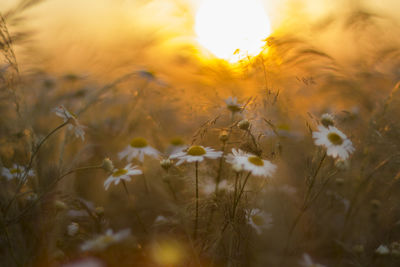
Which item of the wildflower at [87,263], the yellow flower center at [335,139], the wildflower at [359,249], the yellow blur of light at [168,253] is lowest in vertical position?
the wildflower at [87,263]

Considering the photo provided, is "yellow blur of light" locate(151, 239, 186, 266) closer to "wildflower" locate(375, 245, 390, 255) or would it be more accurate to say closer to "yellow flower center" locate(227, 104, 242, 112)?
"yellow flower center" locate(227, 104, 242, 112)

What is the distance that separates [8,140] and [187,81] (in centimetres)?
37

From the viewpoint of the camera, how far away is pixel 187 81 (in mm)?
652

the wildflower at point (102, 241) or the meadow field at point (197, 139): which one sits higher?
the meadow field at point (197, 139)

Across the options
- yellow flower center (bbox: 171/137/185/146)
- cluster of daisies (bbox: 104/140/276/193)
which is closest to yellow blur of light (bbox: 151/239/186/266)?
cluster of daisies (bbox: 104/140/276/193)

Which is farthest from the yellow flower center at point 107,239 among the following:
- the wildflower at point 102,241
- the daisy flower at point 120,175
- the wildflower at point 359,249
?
the wildflower at point 359,249

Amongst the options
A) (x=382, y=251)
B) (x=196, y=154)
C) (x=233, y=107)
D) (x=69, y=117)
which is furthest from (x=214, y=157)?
(x=382, y=251)

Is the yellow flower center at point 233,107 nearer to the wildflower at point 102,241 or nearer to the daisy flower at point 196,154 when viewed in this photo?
the daisy flower at point 196,154

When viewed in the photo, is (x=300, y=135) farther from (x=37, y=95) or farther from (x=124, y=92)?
(x=37, y=95)

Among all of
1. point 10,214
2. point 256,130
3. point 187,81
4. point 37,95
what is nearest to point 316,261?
point 256,130

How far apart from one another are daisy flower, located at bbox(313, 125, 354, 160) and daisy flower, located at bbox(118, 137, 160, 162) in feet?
1.13

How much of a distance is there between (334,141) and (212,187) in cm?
22

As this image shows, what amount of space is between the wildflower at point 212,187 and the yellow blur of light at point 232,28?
0.22 meters

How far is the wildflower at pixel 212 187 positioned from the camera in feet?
1.57
